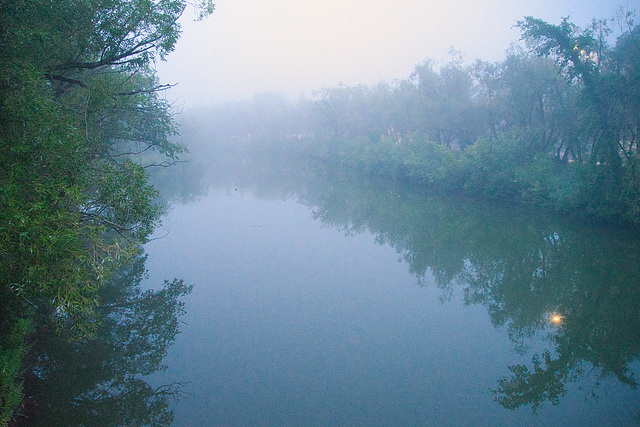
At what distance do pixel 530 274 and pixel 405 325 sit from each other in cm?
559

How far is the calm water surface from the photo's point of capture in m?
6.67

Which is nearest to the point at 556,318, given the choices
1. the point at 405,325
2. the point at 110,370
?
the point at 405,325

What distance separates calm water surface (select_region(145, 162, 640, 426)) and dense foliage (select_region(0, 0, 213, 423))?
292 cm

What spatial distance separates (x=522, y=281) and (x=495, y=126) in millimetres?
19956

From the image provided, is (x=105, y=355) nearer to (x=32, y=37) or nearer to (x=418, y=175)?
(x=32, y=37)

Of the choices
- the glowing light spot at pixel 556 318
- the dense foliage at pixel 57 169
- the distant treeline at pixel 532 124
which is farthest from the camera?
the distant treeline at pixel 532 124

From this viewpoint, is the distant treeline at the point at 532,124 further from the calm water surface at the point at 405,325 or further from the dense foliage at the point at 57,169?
the dense foliage at the point at 57,169

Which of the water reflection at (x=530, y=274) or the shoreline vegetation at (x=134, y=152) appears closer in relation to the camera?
the shoreline vegetation at (x=134, y=152)

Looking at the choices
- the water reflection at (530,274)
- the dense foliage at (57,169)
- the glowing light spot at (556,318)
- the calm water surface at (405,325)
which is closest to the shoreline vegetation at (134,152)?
the dense foliage at (57,169)

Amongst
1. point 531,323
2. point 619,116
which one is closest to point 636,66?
point 619,116

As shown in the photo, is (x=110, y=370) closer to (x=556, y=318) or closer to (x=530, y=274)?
(x=556, y=318)

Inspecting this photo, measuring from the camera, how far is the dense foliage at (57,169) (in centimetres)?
432

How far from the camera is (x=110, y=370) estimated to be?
7.60m

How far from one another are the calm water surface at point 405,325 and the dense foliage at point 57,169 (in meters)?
2.92
